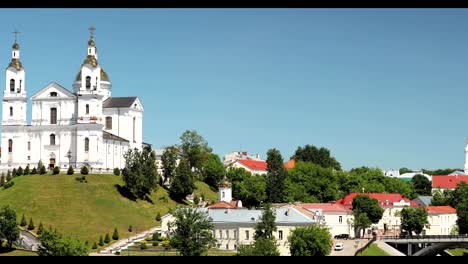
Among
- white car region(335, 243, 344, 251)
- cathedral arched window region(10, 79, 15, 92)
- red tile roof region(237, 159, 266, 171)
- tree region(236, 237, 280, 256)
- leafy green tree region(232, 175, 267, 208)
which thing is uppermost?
cathedral arched window region(10, 79, 15, 92)

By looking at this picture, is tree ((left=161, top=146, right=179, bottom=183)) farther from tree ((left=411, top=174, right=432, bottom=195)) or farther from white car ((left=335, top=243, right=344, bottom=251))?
tree ((left=411, top=174, right=432, bottom=195))

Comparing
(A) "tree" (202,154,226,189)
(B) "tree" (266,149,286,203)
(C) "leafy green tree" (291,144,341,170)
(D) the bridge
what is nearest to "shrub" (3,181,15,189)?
(B) "tree" (266,149,286,203)

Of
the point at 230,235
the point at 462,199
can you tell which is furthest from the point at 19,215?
the point at 462,199

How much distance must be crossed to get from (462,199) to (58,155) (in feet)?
165

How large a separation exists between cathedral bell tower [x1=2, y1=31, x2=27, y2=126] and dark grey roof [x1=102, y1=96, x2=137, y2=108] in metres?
9.69

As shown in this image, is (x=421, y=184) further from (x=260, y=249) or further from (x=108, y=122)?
(x=260, y=249)

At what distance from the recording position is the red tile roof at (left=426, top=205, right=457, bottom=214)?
91.2 meters

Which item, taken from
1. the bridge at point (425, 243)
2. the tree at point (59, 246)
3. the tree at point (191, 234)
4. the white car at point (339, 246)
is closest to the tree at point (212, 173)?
the bridge at point (425, 243)

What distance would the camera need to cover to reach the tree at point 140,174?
74.2m

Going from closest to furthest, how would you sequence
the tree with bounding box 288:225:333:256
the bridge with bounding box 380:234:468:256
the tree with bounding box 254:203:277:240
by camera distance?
the tree with bounding box 288:225:333:256, the tree with bounding box 254:203:277:240, the bridge with bounding box 380:234:468:256
